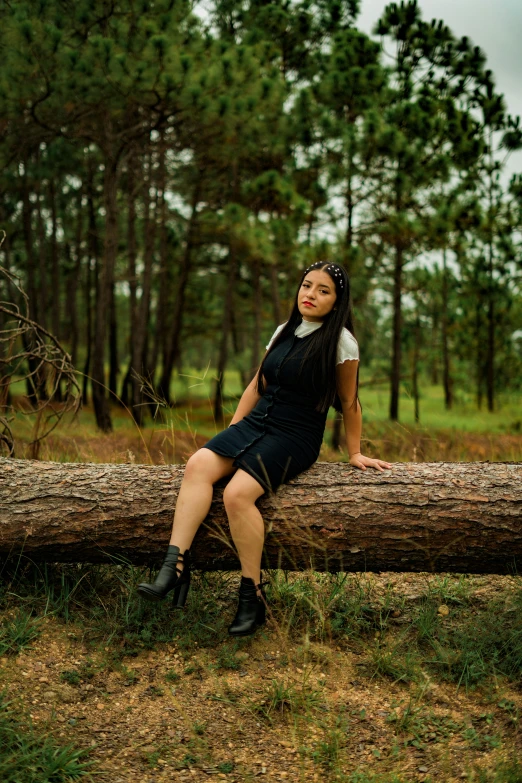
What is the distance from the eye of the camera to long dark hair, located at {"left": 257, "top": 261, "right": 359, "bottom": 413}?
10.7 ft

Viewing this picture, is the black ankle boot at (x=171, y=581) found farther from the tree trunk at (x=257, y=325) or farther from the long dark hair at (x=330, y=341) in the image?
the tree trunk at (x=257, y=325)

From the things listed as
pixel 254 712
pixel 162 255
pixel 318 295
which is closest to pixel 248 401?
pixel 318 295

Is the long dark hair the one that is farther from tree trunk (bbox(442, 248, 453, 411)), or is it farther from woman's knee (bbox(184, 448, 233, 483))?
tree trunk (bbox(442, 248, 453, 411))

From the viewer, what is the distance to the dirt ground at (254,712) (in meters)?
2.46

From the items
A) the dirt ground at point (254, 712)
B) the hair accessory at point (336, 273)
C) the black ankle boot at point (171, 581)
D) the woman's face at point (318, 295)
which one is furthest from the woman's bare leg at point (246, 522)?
the hair accessory at point (336, 273)

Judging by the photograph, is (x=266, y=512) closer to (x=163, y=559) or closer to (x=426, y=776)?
(x=163, y=559)

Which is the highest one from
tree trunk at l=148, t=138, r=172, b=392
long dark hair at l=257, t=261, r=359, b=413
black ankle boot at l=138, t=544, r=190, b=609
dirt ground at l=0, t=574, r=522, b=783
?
tree trunk at l=148, t=138, r=172, b=392

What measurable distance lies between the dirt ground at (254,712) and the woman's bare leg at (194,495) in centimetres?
54

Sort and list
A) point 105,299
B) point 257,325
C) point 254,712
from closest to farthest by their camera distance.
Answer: point 254,712
point 105,299
point 257,325

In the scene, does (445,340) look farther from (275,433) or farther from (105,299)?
(275,433)

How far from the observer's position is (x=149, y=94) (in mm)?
10734

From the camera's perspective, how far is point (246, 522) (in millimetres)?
2932

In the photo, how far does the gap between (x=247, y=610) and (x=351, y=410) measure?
1.07 meters

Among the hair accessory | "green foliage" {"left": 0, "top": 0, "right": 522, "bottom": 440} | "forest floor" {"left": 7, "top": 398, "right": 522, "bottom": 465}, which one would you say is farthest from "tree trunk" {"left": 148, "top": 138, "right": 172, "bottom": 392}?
the hair accessory
